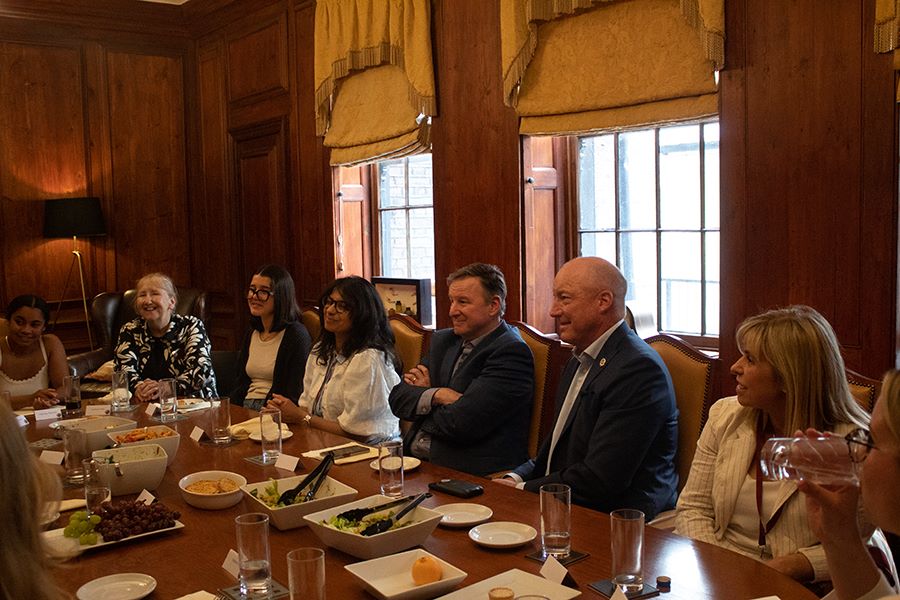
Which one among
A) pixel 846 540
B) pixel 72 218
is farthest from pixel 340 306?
pixel 72 218

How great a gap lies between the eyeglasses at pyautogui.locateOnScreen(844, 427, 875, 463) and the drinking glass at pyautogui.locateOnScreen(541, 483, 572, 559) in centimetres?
52

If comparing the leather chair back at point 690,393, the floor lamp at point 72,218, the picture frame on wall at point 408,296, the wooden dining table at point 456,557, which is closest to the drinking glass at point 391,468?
the wooden dining table at point 456,557

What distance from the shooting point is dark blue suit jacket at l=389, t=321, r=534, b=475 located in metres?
3.07

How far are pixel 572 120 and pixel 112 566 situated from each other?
2.74m

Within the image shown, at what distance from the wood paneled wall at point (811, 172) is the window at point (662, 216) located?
11.9 inches

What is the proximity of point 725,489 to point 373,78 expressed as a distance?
11.4 feet

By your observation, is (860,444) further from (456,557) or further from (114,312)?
(114,312)

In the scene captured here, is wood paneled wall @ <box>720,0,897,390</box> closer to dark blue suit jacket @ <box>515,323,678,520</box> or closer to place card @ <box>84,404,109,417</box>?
dark blue suit jacket @ <box>515,323,678,520</box>

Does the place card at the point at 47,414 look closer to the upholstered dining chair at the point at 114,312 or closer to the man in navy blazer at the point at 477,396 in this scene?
the man in navy blazer at the point at 477,396

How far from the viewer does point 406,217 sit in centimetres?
530

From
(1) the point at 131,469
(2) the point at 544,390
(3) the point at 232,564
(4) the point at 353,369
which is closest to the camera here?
(3) the point at 232,564

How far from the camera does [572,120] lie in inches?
153

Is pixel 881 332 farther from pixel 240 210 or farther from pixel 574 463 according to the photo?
pixel 240 210

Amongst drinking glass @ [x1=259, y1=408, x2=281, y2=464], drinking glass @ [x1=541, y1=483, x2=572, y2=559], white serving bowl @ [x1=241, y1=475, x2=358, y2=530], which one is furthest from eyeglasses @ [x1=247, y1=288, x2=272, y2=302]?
drinking glass @ [x1=541, y1=483, x2=572, y2=559]
